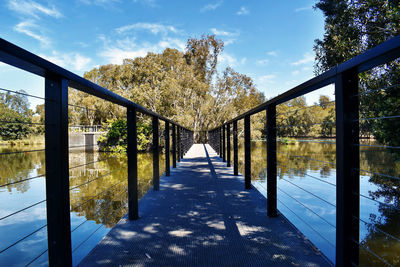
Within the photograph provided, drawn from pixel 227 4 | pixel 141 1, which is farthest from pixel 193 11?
pixel 141 1

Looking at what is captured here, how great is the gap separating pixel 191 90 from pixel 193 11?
19.5 feet

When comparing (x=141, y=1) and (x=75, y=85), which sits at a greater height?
(x=141, y=1)

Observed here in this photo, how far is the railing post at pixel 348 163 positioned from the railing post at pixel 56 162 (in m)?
1.20

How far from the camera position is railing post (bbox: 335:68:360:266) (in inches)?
40.3

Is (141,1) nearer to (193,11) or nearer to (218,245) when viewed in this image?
(193,11)

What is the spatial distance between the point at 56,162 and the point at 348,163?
4.09ft

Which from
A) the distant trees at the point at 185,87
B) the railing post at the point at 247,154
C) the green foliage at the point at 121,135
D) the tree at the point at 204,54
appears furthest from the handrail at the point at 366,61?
the tree at the point at 204,54

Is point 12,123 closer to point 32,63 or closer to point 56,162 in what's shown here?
point 56,162

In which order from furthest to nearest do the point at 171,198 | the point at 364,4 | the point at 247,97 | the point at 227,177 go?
the point at 247,97
the point at 364,4
the point at 227,177
the point at 171,198

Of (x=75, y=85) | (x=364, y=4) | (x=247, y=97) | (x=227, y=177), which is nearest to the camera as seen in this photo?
(x=75, y=85)

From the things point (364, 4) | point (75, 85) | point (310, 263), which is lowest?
point (310, 263)

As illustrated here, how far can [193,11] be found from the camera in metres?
18.7

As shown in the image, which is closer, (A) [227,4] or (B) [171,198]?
(B) [171,198]

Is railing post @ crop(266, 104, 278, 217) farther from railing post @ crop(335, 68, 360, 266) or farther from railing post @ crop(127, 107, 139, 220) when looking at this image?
railing post @ crop(127, 107, 139, 220)
